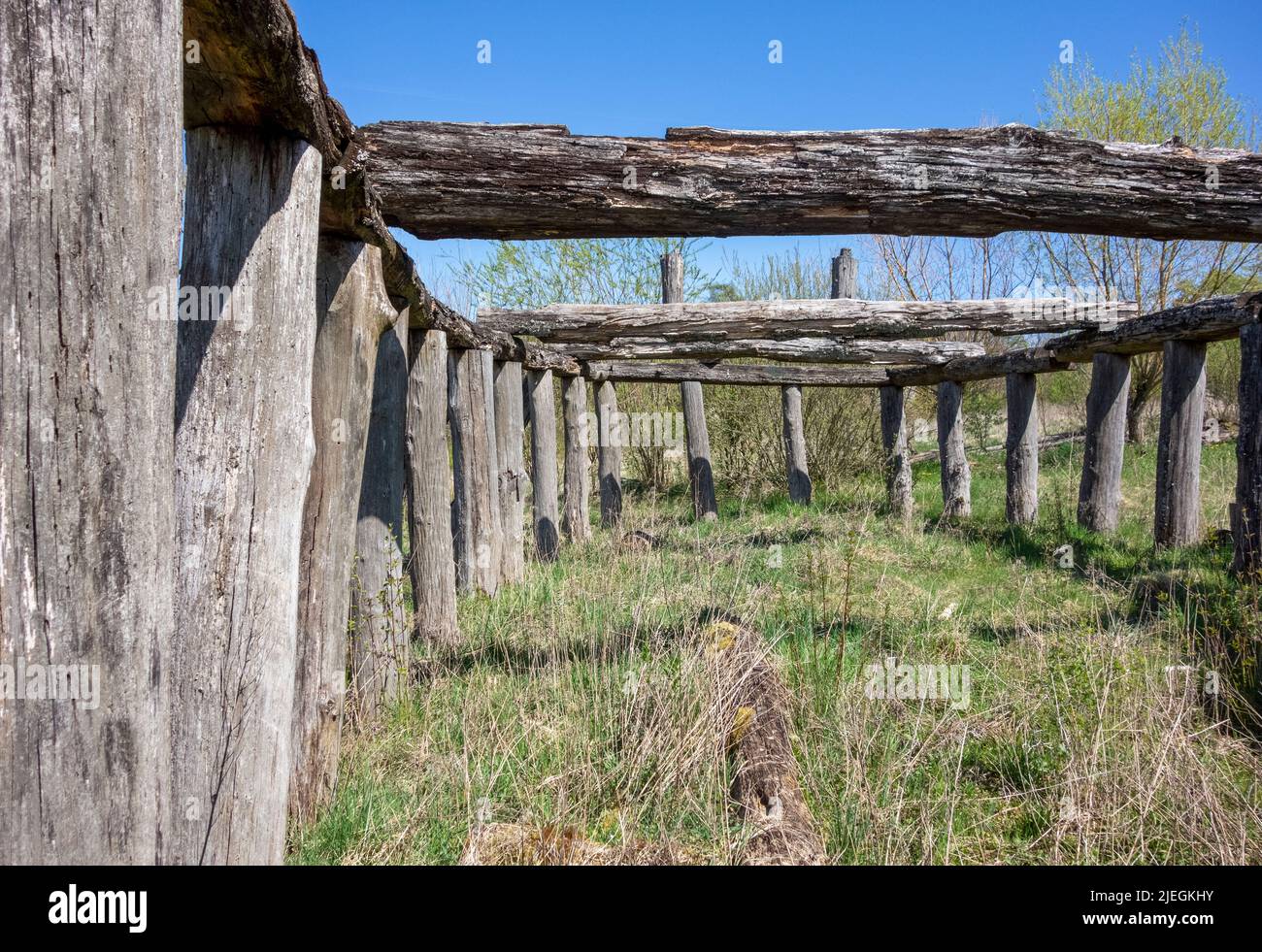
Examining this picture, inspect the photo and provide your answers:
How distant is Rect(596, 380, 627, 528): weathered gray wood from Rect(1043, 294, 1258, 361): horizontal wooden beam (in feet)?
22.2

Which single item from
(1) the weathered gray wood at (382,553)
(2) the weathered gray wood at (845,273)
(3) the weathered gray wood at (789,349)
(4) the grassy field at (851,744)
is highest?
(2) the weathered gray wood at (845,273)

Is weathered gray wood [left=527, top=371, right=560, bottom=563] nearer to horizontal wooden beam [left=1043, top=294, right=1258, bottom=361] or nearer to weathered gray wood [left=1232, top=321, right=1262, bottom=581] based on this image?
horizontal wooden beam [left=1043, top=294, right=1258, bottom=361]

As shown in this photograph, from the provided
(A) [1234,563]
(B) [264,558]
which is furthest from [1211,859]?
(A) [1234,563]

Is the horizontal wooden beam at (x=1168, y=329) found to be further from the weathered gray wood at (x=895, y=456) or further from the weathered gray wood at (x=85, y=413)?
the weathered gray wood at (x=85, y=413)

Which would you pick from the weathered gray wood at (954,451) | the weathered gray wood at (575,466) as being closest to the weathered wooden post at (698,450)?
the weathered gray wood at (575,466)

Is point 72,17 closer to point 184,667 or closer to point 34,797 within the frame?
point 34,797

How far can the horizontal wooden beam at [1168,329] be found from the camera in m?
7.30

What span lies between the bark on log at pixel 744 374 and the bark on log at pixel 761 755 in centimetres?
919

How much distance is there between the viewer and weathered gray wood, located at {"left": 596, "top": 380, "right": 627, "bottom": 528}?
44.7 feet

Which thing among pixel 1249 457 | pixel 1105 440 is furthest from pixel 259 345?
pixel 1105 440

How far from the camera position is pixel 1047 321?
9.10m

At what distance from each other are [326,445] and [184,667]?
1.19 metres

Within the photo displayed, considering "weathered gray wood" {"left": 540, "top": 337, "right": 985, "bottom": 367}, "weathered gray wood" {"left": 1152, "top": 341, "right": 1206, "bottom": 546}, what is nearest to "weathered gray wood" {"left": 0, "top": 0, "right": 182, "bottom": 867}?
"weathered gray wood" {"left": 540, "top": 337, "right": 985, "bottom": 367}

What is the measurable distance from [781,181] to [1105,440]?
25.1 ft
